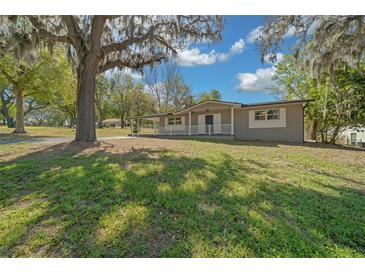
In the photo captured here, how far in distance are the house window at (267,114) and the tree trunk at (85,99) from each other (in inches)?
443

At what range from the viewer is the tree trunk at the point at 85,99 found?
9.28 m

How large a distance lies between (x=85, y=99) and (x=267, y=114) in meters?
11.9

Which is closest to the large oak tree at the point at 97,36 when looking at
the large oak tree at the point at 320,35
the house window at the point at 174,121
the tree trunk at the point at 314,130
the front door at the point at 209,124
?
the large oak tree at the point at 320,35

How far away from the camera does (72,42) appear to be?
9094 mm

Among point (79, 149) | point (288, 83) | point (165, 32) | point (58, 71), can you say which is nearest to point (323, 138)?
point (288, 83)

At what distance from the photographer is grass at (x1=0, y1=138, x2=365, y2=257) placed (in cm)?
245

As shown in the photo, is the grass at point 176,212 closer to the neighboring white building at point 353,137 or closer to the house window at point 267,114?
the house window at point 267,114

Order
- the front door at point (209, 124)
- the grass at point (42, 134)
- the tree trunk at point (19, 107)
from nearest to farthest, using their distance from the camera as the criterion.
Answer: the grass at point (42, 134) < the front door at point (209, 124) < the tree trunk at point (19, 107)

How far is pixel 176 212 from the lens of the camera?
10.5 ft

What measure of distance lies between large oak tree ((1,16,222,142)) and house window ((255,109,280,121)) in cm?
729

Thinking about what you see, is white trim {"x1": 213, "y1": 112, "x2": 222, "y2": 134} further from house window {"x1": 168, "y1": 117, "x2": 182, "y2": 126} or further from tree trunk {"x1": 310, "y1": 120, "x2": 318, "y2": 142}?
tree trunk {"x1": 310, "y1": 120, "x2": 318, "y2": 142}

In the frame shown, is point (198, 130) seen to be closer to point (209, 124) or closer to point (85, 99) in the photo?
point (209, 124)

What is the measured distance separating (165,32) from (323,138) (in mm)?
15122

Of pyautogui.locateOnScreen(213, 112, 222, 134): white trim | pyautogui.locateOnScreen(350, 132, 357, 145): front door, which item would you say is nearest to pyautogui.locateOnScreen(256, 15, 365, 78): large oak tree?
pyautogui.locateOnScreen(213, 112, 222, 134): white trim
